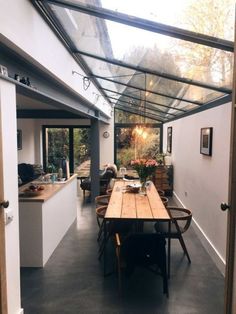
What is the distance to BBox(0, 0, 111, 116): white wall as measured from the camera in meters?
1.82

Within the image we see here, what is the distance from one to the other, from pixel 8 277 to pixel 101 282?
1294 millimetres

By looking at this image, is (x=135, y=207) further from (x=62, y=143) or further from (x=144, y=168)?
(x=62, y=143)

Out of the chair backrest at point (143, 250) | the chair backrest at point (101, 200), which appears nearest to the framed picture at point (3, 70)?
the chair backrest at point (143, 250)

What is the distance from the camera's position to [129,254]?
9.37ft

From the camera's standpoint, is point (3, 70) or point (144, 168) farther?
point (144, 168)

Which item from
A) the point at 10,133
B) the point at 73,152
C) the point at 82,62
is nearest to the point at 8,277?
the point at 10,133

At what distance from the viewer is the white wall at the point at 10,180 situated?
205 cm

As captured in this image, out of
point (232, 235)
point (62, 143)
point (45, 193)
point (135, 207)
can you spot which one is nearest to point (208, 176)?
point (135, 207)

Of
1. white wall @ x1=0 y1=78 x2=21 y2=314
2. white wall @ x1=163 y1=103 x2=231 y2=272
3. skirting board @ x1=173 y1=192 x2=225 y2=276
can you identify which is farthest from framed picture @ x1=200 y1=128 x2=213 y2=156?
white wall @ x1=0 y1=78 x2=21 y2=314

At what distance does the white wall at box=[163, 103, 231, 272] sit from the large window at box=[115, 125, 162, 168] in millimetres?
3736

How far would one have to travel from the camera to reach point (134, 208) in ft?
11.5

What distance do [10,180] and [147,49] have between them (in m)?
2.15

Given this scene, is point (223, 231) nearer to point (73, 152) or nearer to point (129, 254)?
point (129, 254)

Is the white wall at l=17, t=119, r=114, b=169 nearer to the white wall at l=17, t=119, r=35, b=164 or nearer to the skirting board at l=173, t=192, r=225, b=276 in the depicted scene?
the white wall at l=17, t=119, r=35, b=164
